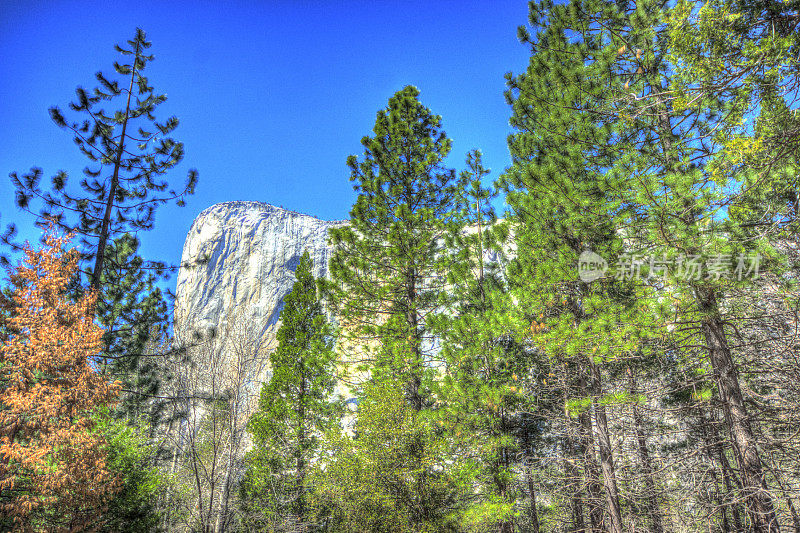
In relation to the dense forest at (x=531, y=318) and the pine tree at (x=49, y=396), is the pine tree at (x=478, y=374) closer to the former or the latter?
the dense forest at (x=531, y=318)

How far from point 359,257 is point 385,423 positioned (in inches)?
163

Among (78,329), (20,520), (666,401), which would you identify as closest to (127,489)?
(20,520)

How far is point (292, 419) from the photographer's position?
12.5 m

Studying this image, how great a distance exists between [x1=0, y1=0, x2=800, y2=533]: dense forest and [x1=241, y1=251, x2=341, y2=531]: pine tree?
13cm

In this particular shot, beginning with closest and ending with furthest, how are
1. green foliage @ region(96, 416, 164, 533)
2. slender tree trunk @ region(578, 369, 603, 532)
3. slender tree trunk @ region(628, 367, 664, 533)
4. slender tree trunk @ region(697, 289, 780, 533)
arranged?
slender tree trunk @ region(697, 289, 780, 533), slender tree trunk @ region(628, 367, 664, 533), slender tree trunk @ region(578, 369, 603, 532), green foliage @ region(96, 416, 164, 533)

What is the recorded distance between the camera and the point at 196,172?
8.89 meters

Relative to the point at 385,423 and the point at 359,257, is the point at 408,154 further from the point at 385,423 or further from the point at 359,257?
the point at 385,423

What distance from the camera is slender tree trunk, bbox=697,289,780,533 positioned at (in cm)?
409

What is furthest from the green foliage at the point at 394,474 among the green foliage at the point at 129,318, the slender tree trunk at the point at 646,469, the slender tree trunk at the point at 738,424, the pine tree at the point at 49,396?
the green foliage at the point at 129,318

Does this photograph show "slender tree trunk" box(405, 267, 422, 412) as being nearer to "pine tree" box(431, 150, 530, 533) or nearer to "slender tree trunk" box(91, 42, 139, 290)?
"pine tree" box(431, 150, 530, 533)

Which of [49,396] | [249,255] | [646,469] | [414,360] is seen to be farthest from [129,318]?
[249,255]

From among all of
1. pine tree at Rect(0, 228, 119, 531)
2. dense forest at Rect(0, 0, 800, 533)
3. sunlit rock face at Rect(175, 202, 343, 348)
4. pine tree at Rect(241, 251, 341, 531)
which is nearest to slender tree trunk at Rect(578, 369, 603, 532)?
dense forest at Rect(0, 0, 800, 533)

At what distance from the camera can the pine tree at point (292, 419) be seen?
11227 mm

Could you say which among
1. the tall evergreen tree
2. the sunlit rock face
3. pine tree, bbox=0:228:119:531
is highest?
the sunlit rock face
